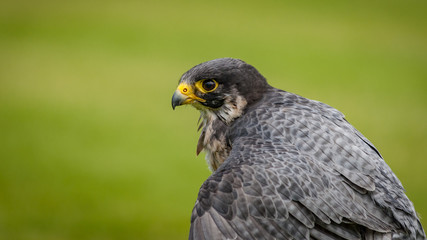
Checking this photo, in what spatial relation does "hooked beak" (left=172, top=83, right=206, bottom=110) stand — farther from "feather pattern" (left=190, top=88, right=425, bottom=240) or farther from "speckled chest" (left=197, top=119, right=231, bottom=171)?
"feather pattern" (left=190, top=88, right=425, bottom=240)

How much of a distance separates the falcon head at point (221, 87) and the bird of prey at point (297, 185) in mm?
13

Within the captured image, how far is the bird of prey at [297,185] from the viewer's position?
3150 millimetres

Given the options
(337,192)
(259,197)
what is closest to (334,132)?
(337,192)

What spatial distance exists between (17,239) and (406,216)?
5.42 meters

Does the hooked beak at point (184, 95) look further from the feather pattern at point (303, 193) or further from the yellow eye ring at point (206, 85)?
the feather pattern at point (303, 193)

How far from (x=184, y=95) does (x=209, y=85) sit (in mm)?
187

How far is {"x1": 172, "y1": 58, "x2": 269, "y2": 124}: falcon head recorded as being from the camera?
3775 mm

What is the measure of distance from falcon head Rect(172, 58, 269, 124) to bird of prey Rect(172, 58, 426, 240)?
0.01m

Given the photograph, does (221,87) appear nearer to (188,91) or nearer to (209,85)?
(209,85)

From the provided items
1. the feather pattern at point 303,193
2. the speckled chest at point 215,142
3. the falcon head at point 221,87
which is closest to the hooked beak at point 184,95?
the falcon head at point 221,87

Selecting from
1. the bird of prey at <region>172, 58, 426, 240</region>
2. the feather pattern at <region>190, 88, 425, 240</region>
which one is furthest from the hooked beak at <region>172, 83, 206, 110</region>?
the feather pattern at <region>190, 88, 425, 240</region>

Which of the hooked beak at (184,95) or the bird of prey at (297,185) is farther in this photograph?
the hooked beak at (184,95)

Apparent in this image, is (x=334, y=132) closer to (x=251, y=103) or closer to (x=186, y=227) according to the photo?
(x=251, y=103)

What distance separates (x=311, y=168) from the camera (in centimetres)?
332
